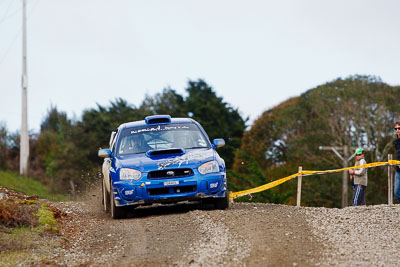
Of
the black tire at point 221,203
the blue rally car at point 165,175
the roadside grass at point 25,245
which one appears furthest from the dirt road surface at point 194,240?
the black tire at point 221,203

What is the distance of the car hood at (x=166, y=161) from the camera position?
1230 centimetres

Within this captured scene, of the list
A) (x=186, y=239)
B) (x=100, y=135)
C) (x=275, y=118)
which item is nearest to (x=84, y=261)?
(x=186, y=239)

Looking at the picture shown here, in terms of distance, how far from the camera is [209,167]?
41.1ft

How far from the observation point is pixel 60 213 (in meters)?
13.4

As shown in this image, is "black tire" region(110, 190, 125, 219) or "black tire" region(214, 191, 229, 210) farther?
"black tire" region(214, 191, 229, 210)

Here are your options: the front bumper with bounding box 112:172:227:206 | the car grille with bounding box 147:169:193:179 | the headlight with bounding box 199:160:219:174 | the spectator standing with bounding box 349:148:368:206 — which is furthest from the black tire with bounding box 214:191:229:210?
the spectator standing with bounding box 349:148:368:206

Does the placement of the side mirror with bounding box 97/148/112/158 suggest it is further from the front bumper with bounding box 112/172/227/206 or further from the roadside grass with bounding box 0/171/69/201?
the roadside grass with bounding box 0/171/69/201

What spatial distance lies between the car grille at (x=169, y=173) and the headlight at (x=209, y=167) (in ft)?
0.67

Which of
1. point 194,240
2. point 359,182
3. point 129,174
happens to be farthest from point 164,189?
point 359,182

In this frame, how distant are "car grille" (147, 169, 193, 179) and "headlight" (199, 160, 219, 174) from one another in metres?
0.20

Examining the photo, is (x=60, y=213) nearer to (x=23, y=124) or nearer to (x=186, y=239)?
(x=186, y=239)

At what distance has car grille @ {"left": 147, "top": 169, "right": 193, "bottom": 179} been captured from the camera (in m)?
12.3

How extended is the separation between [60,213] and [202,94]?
205 ft

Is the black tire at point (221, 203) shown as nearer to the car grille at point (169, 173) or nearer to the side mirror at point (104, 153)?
the car grille at point (169, 173)
